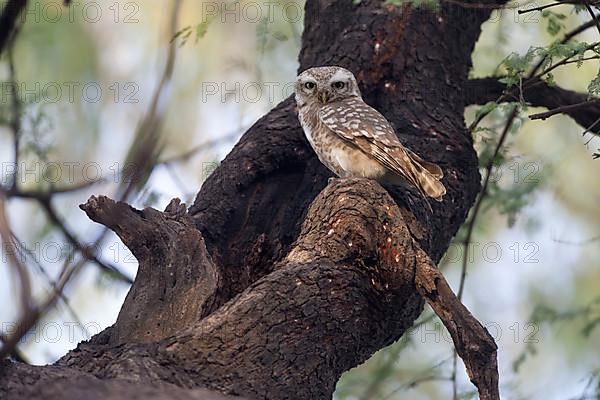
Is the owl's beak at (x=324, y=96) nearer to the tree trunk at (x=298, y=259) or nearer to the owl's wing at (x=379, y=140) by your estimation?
the owl's wing at (x=379, y=140)

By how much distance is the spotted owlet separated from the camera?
4004 mm

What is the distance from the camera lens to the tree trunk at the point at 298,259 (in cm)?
274

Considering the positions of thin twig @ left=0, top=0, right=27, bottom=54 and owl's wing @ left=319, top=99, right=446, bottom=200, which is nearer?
thin twig @ left=0, top=0, right=27, bottom=54

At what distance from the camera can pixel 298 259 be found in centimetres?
319

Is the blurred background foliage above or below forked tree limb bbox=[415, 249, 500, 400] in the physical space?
above

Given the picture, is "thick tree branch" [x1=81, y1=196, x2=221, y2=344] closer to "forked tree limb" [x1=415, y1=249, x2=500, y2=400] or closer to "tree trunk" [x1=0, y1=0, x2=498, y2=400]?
"tree trunk" [x1=0, y1=0, x2=498, y2=400]

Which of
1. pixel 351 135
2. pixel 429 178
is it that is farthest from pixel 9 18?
pixel 351 135

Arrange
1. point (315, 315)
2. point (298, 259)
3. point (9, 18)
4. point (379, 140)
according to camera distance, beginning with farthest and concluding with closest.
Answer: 1. point (379, 140)
2. point (298, 259)
3. point (315, 315)
4. point (9, 18)

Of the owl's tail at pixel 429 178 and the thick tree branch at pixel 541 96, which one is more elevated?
the thick tree branch at pixel 541 96

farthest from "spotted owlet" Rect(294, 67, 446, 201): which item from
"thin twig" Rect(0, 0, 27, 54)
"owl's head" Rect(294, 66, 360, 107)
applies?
"thin twig" Rect(0, 0, 27, 54)

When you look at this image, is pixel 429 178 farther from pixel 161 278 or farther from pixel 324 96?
pixel 161 278

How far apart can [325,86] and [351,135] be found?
333mm

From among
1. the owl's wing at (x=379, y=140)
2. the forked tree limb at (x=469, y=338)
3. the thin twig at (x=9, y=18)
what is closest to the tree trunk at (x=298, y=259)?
the forked tree limb at (x=469, y=338)

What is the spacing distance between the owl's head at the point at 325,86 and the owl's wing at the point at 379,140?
50mm
